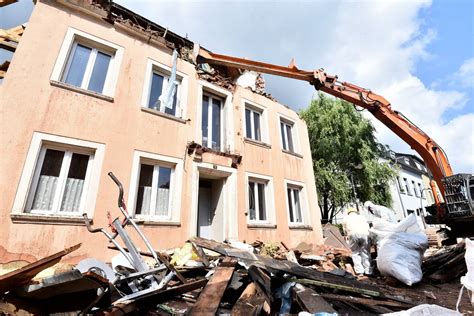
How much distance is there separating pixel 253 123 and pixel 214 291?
7684 mm

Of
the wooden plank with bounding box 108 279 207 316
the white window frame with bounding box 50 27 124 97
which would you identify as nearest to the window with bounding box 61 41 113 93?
the white window frame with bounding box 50 27 124 97

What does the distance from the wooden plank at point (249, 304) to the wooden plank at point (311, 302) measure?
46cm

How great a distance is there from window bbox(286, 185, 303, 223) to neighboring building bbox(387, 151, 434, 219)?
49.4 ft

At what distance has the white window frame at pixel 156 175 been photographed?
585 centimetres

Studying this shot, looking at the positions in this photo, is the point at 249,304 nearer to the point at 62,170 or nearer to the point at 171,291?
the point at 171,291

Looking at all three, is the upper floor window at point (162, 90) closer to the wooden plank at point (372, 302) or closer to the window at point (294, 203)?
the window at point (294, 203)

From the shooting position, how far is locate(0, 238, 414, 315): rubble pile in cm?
229

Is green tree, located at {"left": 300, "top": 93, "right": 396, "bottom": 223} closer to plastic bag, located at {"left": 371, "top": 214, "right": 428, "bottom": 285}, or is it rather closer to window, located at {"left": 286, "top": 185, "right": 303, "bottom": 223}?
window, located at {"left": 286, "top": 185, "right": 303, "bottom": 223}

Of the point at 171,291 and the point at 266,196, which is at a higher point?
the point at 266,196

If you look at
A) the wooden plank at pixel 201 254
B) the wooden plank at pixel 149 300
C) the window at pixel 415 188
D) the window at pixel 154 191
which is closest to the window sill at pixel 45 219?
the window at pixel 154 191

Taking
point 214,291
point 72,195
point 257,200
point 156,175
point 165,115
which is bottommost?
point 214,291

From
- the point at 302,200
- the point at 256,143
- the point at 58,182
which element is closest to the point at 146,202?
the point at 58,182

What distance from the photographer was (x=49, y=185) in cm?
499

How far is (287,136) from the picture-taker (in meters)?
11.1
